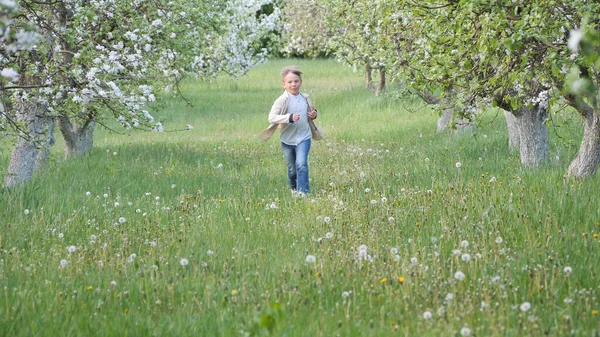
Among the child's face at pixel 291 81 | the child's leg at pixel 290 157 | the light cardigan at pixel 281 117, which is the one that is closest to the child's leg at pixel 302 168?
the child's leg at pixel 290 157

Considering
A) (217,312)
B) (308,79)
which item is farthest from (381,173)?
(308,79)

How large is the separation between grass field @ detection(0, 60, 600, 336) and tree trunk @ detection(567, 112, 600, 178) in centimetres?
28

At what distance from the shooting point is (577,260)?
6.10 metres

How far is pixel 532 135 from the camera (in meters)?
11.8

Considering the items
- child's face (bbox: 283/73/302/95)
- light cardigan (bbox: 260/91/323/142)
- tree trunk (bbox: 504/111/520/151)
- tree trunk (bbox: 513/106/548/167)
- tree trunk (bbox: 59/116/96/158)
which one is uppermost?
child's face (bbox: 283/73/302/95)

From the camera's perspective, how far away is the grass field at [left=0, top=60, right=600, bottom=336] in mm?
4953

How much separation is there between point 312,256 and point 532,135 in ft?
21.9

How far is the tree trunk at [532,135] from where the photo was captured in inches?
460

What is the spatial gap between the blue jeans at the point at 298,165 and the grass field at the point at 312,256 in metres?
0.24

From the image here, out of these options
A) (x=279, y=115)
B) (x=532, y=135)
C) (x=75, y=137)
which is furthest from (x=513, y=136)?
(x=75, y=137)

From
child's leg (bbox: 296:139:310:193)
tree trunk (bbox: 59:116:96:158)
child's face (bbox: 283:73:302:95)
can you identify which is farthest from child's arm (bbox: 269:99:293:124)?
tree trunk (bbox: 59:116:96:158)

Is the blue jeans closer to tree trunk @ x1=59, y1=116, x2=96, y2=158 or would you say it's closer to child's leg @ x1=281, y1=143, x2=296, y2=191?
child's leg @ x1=281, y1=143, x2=296, y2=191

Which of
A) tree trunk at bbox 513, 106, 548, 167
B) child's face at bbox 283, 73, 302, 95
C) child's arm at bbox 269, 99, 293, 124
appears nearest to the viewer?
child's arm at bbox 269, 99, 293, 124

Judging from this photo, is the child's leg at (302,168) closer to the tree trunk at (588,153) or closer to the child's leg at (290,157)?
the child's leg at (290,157)
